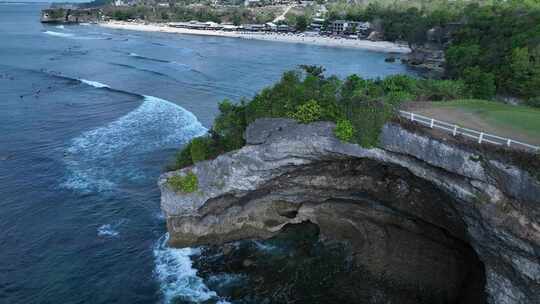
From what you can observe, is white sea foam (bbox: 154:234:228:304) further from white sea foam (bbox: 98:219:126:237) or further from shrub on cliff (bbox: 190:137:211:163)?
shrub on cliff (bbox: 190:137:211:163)

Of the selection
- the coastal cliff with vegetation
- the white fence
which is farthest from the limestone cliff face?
the white fence

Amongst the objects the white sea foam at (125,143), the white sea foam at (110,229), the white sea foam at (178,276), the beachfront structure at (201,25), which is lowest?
the white sea foam at (178,276)

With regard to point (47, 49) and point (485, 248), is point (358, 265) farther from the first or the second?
point (47, 49)

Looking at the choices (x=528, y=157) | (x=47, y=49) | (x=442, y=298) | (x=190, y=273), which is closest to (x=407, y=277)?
(x=442, y=298)

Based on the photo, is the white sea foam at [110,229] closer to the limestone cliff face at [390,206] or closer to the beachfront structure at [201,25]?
the limestone cliff face at [390,206]

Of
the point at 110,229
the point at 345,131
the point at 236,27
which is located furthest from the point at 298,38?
the point at 345,131

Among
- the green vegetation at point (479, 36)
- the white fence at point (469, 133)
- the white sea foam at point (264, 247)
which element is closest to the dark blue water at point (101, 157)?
the white sea foam at point (264, 247)

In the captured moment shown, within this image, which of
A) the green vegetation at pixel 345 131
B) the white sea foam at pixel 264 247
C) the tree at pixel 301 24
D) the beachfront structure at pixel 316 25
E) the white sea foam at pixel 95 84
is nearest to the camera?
the green vegetation at pixel 345 131
